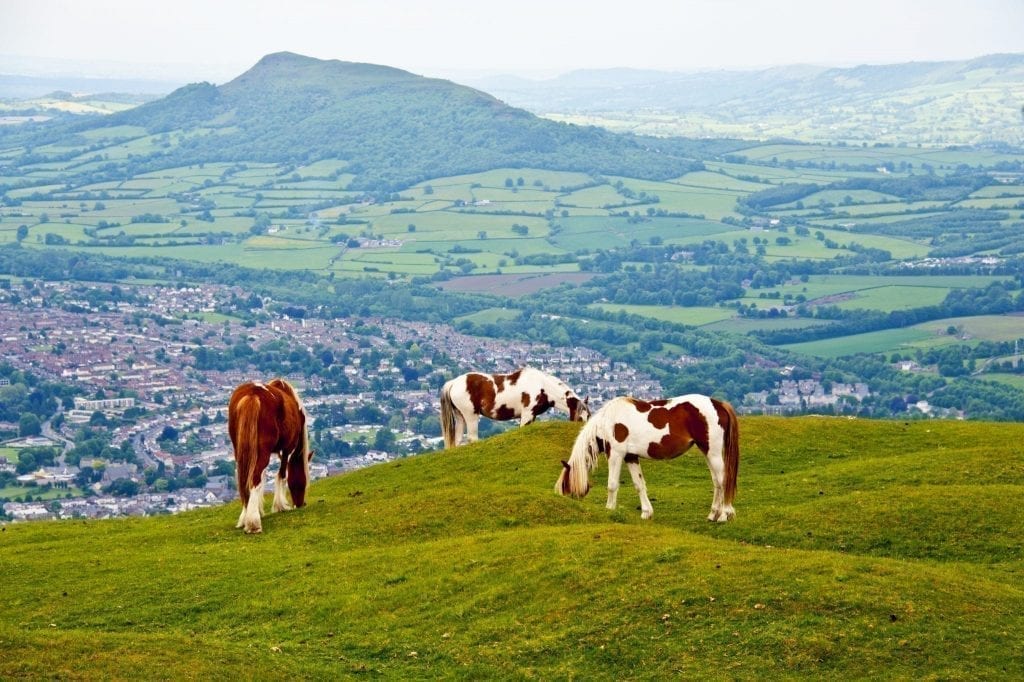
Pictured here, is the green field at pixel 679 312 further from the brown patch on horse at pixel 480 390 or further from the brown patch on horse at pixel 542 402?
the brown patch on horse at pixel 480 390

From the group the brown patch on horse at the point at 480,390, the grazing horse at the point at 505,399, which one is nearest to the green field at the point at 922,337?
the grazing horse at the point at 505,399

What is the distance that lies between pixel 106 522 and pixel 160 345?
8343cm

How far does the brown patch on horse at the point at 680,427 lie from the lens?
79.7ft

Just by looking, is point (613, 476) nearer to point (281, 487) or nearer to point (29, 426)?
point (281, 487)

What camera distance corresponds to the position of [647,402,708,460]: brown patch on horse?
2430cm

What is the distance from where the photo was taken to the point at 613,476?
24.8m

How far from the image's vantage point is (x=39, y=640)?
1719 centimetres

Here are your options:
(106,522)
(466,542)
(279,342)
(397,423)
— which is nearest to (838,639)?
(466,542)

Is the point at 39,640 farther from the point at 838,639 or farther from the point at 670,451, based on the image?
the point at 670,451

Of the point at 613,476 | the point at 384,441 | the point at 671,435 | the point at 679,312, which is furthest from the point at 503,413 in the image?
the point at 679,312

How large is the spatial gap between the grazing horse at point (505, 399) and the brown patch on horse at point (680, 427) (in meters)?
8.70

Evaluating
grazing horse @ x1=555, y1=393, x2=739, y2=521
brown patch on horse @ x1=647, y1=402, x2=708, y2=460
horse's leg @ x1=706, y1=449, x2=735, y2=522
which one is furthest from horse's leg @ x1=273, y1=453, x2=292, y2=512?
horse's leg @ x1=706, y1=449, x2=735, y2=522

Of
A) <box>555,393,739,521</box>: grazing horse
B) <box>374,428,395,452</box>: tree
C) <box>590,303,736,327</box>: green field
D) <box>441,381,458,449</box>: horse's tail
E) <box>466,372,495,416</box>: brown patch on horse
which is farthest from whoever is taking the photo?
<box>590,303,736,327</box>: green field

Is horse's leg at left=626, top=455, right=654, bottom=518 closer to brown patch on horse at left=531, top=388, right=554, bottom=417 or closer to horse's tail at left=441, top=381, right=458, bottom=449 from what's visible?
brown patch on horse at left=531, top=388, right=554, bottom=417
